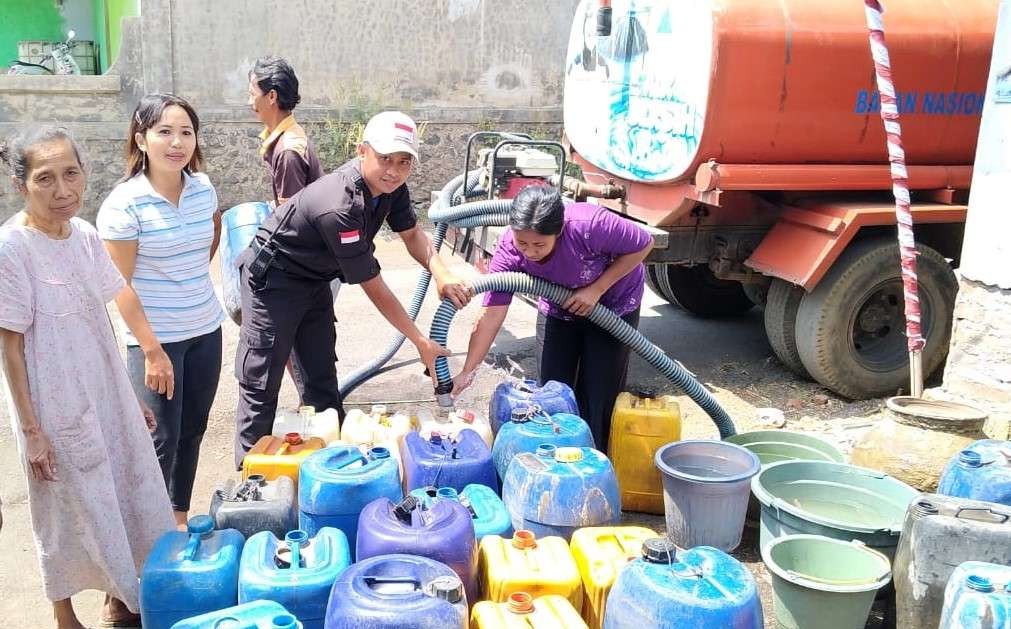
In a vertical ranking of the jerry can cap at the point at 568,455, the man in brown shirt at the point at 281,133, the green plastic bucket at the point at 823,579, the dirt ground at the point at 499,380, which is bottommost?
the dirt ground at the point at 499,380

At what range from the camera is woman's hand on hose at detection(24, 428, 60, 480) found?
102 inches

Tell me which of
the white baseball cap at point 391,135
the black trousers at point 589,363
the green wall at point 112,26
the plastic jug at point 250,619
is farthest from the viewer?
the green wall at point 112,26

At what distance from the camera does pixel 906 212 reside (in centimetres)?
466

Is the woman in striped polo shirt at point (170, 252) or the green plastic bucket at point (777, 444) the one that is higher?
the woman in striped polo shirt at point (170, 252)

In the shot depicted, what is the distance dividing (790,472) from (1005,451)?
0.79 m

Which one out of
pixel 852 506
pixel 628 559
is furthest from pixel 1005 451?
pixel 628 559

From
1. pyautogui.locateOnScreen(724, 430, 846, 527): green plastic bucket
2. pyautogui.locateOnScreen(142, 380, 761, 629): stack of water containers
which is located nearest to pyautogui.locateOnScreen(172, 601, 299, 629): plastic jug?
pyautogui.locateOnScreen(142, 380, 761, 629): stack of water containers

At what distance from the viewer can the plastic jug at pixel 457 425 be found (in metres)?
3.46

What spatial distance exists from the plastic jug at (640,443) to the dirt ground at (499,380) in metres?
0.11

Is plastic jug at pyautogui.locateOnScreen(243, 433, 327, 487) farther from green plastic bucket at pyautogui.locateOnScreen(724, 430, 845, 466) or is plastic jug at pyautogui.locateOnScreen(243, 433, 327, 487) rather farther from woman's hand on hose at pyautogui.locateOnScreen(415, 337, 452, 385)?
green plastic bucket at pyautogui.locateOnScreen(724, 430, 845, 466)

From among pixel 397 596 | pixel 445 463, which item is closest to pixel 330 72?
pixel 445 463

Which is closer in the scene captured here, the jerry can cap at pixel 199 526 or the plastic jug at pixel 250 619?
the plastic jug at pixel 250 619

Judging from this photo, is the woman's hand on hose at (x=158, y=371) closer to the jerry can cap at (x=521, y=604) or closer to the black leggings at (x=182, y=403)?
the black leggings at (x=182, y=403)

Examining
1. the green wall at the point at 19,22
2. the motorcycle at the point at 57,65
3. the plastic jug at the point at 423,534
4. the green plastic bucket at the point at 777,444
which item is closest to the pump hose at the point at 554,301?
the green plastic bucket at the point at 777,444
